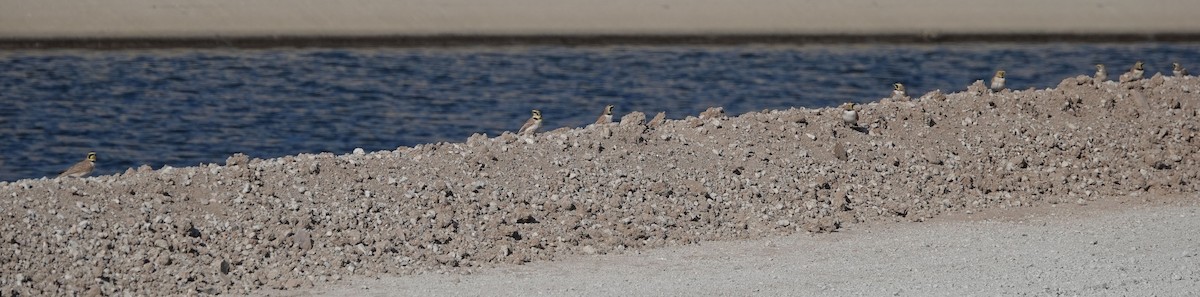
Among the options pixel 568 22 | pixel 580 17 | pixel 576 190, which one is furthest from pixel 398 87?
pixel 576 190

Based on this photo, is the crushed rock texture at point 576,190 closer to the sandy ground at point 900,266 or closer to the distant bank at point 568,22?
the sandy ground at point 900,266

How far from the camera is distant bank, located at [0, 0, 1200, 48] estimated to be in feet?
146

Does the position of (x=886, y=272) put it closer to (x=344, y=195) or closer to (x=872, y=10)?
(x=344, y=195)

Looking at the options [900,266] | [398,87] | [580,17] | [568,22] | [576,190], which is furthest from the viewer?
[580,17]

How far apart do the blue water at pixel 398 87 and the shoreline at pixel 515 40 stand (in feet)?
1.00

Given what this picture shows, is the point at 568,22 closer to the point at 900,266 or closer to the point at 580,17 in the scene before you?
the point at 580,17

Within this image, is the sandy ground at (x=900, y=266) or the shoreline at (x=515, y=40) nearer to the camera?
the sandy ground at (x=900, y=266)

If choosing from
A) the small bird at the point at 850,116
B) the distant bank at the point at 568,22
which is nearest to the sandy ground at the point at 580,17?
the distant bank at the point at 568,22

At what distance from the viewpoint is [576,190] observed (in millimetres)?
15125

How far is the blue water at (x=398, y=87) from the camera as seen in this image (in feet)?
100

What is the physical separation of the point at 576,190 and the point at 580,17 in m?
31.1

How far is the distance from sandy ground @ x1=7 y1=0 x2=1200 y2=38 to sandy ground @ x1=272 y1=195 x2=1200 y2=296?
31.0 meters

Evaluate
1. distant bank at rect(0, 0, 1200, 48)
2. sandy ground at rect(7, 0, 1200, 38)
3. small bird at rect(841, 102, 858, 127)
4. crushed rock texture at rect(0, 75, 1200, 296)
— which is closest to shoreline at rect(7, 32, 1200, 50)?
distant bank at rect(0, 0, 1200, 48)

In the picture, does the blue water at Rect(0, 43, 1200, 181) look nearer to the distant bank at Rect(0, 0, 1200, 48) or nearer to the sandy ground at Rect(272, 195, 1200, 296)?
the distant bank at Rect(0, 0, 1200, 48)
